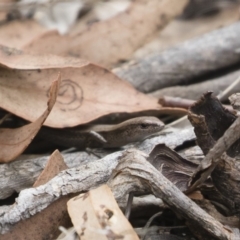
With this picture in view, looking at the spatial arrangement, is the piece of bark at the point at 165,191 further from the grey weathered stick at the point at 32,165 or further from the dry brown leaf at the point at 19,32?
the dry brown leaf at the point at 19,32

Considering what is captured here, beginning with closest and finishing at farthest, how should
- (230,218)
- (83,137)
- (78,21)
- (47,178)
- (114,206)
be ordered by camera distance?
1. (114,206)
2. (230,218)
3. (47,178)
4. (83,137)
5. (78,21)

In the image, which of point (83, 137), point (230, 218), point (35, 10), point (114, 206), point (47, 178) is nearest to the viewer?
point (114, 206)

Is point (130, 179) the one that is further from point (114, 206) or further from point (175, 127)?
point (175, 127)

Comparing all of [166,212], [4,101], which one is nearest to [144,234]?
[166,212]

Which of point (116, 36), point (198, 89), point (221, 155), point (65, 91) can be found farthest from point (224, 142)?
point (116, 36)

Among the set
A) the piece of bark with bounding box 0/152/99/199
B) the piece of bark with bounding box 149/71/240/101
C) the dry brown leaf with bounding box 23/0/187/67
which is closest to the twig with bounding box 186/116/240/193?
the piece of bark with bounding box 0/152/99/199
